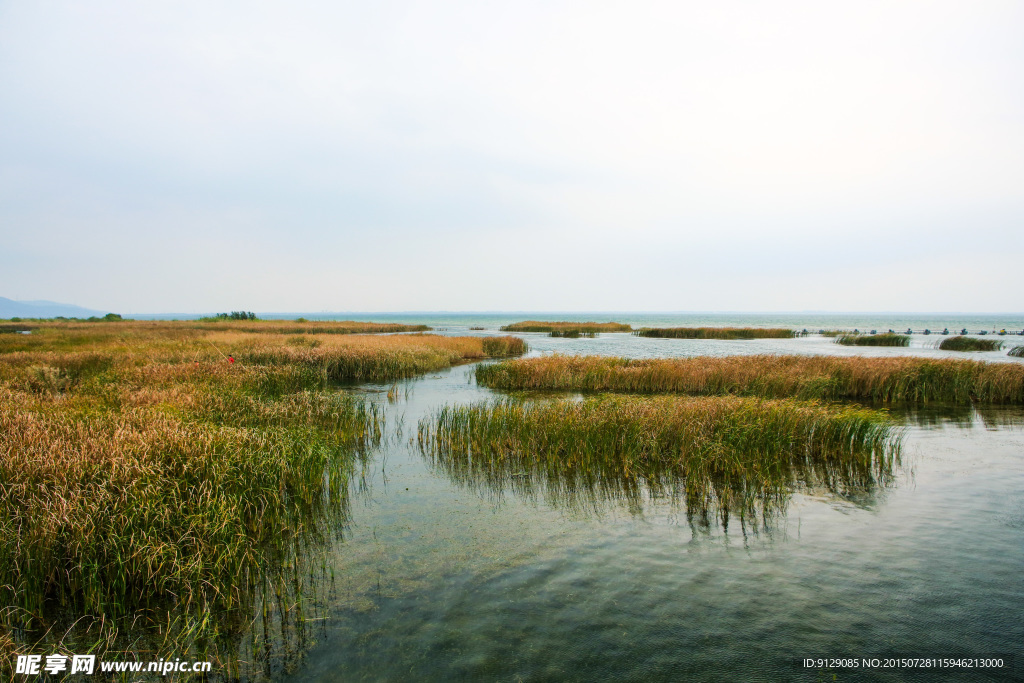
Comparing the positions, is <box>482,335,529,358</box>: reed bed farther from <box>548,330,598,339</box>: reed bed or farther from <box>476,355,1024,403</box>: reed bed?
<box>548,330,598,339</box>: reed bed

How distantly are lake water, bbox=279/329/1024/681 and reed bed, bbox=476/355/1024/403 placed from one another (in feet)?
33.9

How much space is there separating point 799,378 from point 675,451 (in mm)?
12227

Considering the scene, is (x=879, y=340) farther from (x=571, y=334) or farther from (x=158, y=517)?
(x=158, y=517)

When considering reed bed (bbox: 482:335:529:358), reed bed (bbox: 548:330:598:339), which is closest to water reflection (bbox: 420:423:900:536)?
reed bed (bbox: 482:335:529:358)

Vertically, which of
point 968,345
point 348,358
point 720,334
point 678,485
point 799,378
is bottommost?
point 678,485

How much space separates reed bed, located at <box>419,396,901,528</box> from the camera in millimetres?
9828

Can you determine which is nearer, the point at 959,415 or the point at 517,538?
the point at 517,538

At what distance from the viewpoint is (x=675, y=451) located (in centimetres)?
1136

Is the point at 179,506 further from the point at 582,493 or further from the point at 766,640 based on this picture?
the point at 766,640

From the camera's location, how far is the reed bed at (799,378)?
20.8 m

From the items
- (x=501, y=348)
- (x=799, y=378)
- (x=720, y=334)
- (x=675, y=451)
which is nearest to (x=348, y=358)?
(x=501, y=348)

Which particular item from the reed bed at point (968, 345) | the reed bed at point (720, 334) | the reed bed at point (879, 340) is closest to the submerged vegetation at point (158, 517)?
the reed bed at point (968, 345)

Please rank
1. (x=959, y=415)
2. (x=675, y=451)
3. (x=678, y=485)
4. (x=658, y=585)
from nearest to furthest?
(x=658, y=585) < (x=678, y=485) < (x=675, y=451) < (x=959, y=415)

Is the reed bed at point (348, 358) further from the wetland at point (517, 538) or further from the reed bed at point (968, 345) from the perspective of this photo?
the reed bed at point (968, 345)
